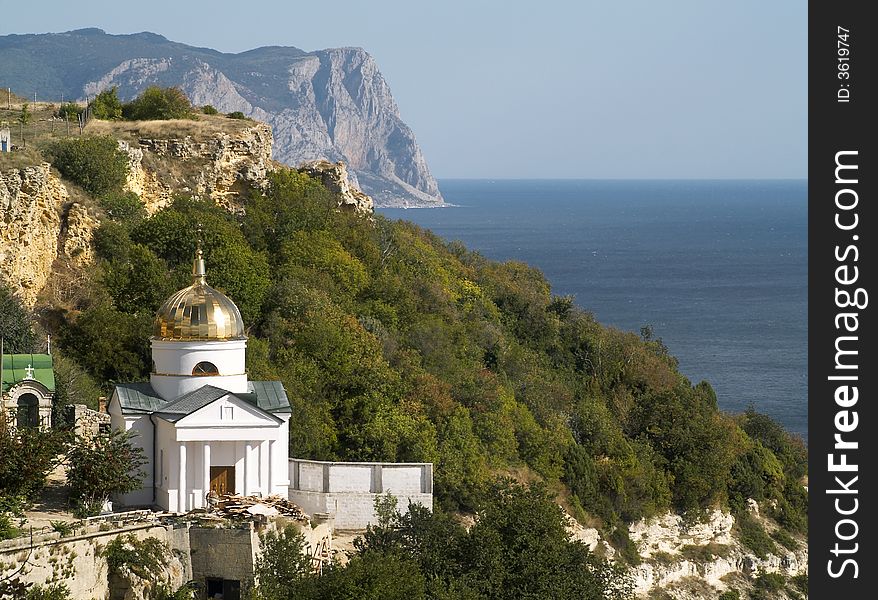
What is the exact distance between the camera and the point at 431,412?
146 feet

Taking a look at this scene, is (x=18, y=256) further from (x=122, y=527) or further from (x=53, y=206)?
(x=122, y=527)

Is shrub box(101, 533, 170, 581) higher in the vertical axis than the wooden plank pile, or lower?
lower

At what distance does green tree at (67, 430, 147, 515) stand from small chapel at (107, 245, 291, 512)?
1.10m

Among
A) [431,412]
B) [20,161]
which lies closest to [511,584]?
[431,412]

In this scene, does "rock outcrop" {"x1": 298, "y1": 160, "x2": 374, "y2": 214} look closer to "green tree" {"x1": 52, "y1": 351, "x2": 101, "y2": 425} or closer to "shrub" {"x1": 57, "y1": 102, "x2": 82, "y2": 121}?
"shrub" {"x1": 57, "y1": 102, "x2": 82, "y2": 121}

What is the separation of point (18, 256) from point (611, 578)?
2018 cm

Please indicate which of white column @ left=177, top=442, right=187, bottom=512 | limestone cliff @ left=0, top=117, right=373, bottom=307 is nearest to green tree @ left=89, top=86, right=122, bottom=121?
limestone cliff @ left=0, top=117, right=373, bottom=307

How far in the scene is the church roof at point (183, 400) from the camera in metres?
32.2

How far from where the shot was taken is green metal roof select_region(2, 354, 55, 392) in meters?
Answer: 35.1

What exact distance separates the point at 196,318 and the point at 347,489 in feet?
17.8

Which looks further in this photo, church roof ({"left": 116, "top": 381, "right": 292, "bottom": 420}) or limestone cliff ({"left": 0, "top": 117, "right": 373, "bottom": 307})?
limestone cliff ({"left": 0, "top": 117, "right": 373, "bottom": 307})

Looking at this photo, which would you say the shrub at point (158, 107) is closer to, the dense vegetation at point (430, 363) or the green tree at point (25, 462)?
the dense vegetation at point (430, 363)

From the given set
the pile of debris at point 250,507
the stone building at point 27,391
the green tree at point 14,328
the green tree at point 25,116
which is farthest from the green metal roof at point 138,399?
the green tree at point 25,116
